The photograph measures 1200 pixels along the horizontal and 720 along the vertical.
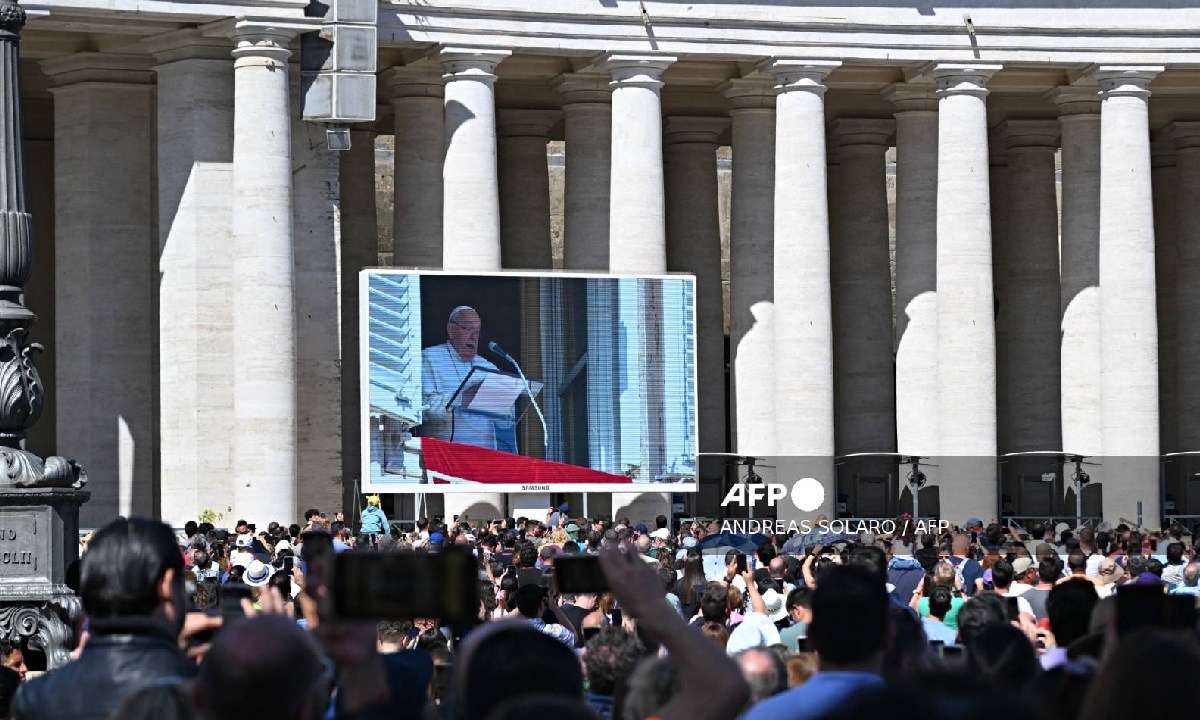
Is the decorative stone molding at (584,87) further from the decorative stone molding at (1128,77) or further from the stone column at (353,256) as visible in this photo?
the decorative stone molding at (1128,77)

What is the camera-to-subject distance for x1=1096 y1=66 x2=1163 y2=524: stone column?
88062mm

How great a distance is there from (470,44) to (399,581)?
242 ft

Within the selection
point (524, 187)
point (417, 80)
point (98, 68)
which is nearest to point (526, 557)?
point (98, 68)

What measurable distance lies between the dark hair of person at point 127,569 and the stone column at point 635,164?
234 feet

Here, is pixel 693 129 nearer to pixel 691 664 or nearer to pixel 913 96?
pixel 913 96

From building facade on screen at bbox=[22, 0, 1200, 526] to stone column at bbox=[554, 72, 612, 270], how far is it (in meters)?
0.13

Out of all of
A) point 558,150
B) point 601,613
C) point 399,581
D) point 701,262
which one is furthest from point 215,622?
point 558,150

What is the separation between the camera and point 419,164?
8650 centimetres

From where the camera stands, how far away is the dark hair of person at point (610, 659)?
16469mm

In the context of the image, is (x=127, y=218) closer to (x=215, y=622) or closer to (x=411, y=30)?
(x=411, y=30)

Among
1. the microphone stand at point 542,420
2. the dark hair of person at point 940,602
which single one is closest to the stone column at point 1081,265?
the microphone stand at point 542,420

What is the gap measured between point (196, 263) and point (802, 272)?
2270 centimetres

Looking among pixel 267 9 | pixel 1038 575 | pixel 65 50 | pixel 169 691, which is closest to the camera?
pixel 169 691

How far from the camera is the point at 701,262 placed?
98062mm
